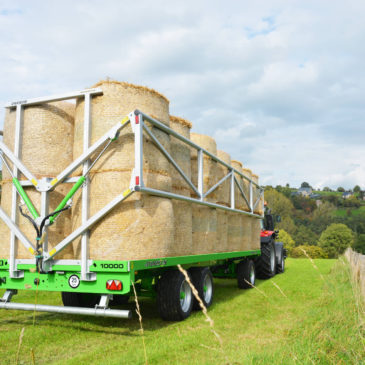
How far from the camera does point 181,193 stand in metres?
7.20

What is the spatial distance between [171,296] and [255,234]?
625 centimetres

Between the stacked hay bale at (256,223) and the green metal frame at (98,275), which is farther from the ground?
the stacked hay bale at (256,223)

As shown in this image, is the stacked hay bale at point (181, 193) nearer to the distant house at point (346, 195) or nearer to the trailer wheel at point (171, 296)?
the trailer wheel at point (171, 296)

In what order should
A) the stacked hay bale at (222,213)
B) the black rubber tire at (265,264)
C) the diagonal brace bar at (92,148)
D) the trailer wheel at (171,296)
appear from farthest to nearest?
the black rubber tire at (265,264)
the stacked hay bale at (222,213)
the trailer wheel at (171,296)
the diagonal brace bar at (92,148)

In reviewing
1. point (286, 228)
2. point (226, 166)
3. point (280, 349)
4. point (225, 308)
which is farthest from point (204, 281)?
point (286, 228)

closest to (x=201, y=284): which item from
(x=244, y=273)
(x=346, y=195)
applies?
(x=244, y=273)

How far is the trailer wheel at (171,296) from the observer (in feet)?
21.1

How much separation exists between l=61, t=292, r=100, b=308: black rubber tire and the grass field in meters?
0.31

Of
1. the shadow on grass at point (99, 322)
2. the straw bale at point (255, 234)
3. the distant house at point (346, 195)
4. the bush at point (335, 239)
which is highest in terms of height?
the distant house at point (346, 195)

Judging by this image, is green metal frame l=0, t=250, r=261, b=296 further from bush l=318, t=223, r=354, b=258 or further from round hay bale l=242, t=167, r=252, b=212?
bush l=318, t=223, r=354, b=258

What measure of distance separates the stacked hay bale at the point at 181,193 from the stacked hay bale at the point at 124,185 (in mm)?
Answer: 416

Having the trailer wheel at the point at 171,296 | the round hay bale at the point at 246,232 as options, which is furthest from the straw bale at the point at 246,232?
the trailer wheel at the point at 171,296

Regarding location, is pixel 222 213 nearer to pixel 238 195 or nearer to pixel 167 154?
pixel 238 195

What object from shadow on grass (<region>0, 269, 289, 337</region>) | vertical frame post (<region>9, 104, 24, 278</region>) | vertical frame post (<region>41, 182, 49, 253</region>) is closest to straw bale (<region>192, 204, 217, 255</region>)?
shadow on grass (<region>0, 269, 289, 337</region>)
